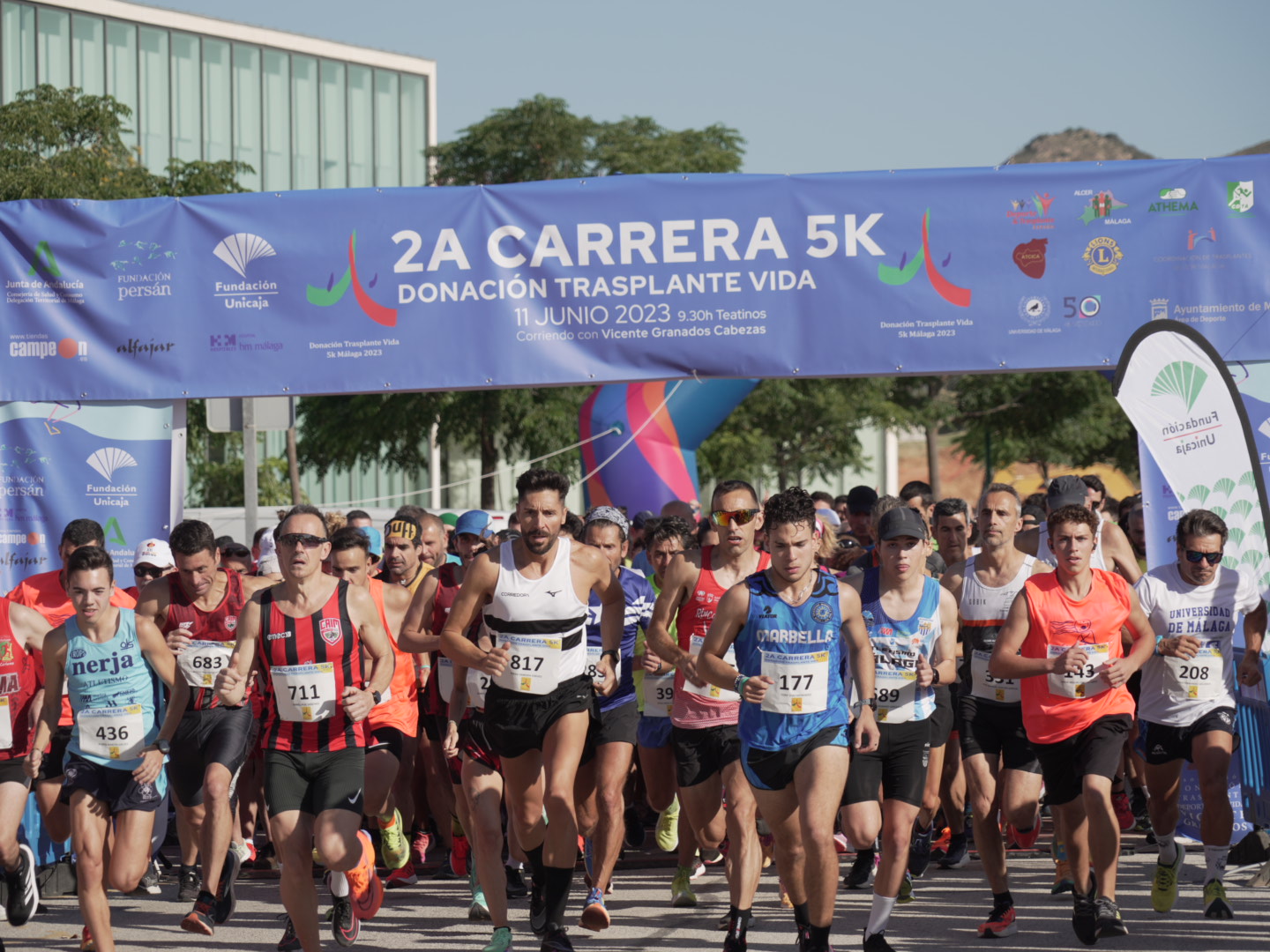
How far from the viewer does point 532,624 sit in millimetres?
6820

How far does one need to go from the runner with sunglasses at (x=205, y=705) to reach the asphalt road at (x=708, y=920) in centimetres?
40

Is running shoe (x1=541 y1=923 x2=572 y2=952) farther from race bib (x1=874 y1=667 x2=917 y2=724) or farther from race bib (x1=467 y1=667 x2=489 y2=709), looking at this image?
race bib (x1=874 y1=667 x2=917 y2=724)

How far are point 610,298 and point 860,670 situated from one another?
3974 mm

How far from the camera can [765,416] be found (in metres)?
31.8

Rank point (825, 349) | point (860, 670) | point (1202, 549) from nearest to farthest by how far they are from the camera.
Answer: point (860, 670), point (1202, 549), point (825, 349)

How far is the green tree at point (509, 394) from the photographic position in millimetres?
28266

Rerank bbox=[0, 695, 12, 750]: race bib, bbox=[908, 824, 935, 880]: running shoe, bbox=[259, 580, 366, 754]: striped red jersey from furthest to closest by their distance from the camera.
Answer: bbox=[908, 824, 935, 880]: running shoe < bbox=[0, 695, 12, 750]: race bib < bbox=[259, 580, 366, 754]: striped red jersey

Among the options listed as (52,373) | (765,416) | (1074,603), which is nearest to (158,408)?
(52,373)

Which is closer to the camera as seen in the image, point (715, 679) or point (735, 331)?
point (715, 679)

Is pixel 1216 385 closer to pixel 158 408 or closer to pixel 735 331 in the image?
pixel 735 331

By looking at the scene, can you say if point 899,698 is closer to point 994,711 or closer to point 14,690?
point 994,711

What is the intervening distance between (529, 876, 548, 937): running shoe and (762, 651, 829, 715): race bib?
150cm

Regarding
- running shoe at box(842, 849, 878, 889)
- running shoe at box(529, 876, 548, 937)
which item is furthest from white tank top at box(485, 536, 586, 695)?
running shoe at box(842, 849, 878, 889)

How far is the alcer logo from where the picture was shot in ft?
31.7
